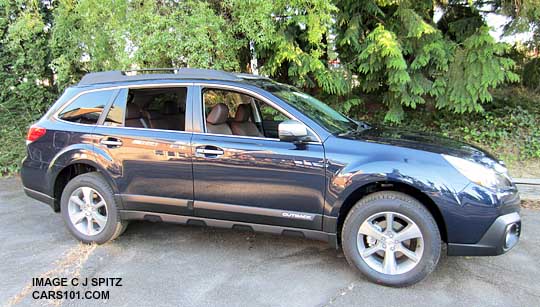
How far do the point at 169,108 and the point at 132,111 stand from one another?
2.16 ft

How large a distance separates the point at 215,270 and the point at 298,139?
4.62 feet

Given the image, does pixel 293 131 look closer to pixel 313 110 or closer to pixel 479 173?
pixel 313 110

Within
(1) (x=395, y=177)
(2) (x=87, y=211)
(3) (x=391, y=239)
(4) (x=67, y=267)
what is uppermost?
(1) (x=395, y=177)

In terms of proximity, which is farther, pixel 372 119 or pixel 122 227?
pixel 372 119

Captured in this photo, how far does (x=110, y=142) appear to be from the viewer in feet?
11.9

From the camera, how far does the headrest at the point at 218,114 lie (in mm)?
3646

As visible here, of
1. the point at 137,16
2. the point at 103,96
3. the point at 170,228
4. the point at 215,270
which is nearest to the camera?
the point at 215,270

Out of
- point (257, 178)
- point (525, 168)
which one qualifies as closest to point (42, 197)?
point (257, 178)

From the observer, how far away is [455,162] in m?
2.87

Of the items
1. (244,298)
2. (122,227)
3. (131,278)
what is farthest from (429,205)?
(122,227)

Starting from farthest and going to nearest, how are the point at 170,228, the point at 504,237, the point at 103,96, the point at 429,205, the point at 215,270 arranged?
the point at 170,228 < the point at 103,96 < the point at 215,270 < the point at 429,205 < the point at 504,237

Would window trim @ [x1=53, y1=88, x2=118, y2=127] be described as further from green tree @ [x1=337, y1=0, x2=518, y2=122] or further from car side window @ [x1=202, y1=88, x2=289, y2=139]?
green tree @ [x1=337, y1=0, x2=518, y2=122]

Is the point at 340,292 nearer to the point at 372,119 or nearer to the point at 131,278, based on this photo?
the point at 131,278

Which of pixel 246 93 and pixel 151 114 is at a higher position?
pixel 246 93
